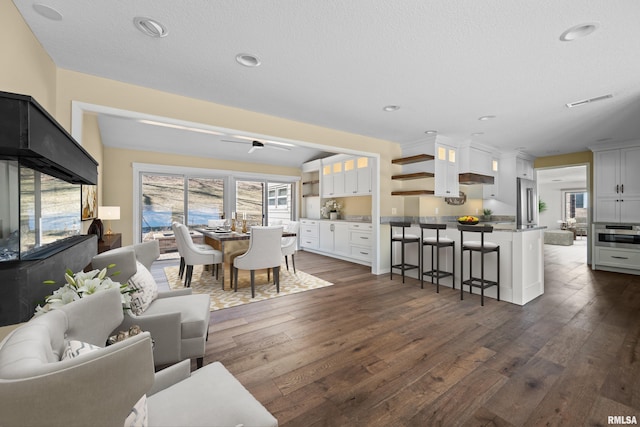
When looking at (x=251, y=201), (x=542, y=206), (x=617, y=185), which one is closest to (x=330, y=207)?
(x=251, y=201)

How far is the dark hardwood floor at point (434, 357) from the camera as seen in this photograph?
1.68 meters

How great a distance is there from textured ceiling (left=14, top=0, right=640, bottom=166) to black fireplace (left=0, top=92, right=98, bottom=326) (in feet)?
3.51

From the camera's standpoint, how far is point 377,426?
61.1 inches

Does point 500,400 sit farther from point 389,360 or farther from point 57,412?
point 57,412

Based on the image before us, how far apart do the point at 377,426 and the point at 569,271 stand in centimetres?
588

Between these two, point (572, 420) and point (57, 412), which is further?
point (572, 420)

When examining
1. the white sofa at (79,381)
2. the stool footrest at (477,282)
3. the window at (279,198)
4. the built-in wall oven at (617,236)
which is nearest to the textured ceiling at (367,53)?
the white sofa at (79,381)

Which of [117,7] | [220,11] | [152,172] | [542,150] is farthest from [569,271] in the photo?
[152,172]

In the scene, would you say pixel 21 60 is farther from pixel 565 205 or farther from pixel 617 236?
pixel 565 205

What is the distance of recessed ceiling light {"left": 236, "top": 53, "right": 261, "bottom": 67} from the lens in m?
2.31

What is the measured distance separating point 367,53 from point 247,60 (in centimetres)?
103

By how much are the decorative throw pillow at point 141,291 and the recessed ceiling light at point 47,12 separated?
1.79 metres

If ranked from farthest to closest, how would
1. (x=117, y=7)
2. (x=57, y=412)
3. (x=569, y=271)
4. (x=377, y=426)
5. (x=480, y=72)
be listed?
(x=569, y=271), (x=480, y=72), (x=117, y=7), (x=377, y=426), (x=57, y=412)

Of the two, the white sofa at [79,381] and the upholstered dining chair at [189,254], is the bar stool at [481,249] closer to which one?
the white sofa at [79,381]
